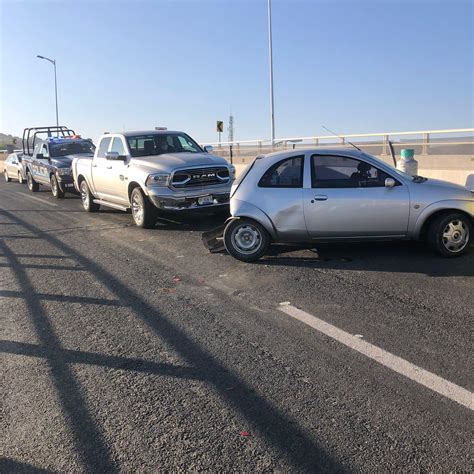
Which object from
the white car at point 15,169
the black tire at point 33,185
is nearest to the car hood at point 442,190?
the black tire at point 33,185

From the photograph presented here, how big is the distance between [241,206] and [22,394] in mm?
4096

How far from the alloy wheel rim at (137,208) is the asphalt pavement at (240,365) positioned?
117 inches

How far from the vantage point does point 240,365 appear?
4.01 m

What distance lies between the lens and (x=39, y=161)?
17906 millimetres

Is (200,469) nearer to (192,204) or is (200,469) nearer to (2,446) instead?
(2,446)

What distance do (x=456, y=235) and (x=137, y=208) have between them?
242 inches

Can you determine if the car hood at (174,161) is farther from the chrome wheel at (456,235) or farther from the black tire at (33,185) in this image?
the black tire at (33,185)

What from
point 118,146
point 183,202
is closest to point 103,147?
point 118,146

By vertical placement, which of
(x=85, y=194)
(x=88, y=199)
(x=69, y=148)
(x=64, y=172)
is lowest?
(x=88, y=199)

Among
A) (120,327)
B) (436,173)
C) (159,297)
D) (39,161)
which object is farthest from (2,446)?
(39,161)

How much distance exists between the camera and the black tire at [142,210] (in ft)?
32.9

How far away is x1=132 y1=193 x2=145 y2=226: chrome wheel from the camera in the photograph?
10.2m

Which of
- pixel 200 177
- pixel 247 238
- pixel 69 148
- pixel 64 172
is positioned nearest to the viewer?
pixel 247 238

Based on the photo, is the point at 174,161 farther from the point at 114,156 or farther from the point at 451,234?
the point at 451,234
